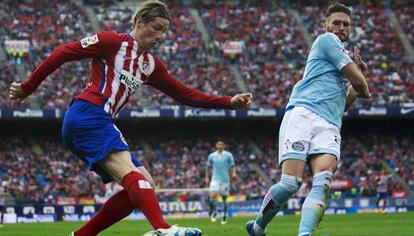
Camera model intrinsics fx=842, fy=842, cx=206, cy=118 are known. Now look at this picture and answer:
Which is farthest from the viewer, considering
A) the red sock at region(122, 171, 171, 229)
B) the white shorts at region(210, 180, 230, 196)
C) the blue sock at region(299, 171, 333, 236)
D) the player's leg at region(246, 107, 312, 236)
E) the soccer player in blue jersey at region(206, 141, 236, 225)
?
the white shorts at region(210, 180, 230, 196)

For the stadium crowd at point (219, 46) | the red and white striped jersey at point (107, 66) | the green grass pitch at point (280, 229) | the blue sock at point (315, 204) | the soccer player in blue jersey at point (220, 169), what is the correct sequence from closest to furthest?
the red and white striped jersey at point (107, 66) → the blue sock at point (315, 204) → the green grass pitch at point (280, 229) → the soccer player in blue jersey at point (220, 169) → the stadium crowd at point (219, 46)

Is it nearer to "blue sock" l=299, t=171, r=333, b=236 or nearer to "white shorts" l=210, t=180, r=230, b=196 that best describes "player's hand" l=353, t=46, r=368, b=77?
"blue sock" l=299, t=171, r=333, b=236

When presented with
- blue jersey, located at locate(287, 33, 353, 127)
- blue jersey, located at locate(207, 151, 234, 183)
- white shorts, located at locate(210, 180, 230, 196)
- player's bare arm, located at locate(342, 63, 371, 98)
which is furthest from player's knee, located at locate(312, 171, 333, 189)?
white shorts, located at locate(210, 180, 230, 196)

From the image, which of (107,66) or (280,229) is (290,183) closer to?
(107,66)

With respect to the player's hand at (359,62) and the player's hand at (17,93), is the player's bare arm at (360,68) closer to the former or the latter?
the player's hand at (359,62)

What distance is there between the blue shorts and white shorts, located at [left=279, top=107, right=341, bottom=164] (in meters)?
1.79

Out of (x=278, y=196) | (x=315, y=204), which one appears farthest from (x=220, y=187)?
(x=315, y=204)

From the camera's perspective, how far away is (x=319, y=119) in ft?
28.5

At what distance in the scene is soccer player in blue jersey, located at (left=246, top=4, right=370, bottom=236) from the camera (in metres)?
8.52

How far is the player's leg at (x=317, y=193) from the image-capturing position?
26.6 feet

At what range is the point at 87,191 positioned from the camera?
41250mm

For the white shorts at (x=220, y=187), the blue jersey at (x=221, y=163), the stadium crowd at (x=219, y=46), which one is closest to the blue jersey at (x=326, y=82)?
the blue jersey at (x=221, y=163)

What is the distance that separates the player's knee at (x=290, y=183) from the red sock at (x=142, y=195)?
1601 mm

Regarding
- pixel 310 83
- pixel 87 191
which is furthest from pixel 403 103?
pixel 310 83
